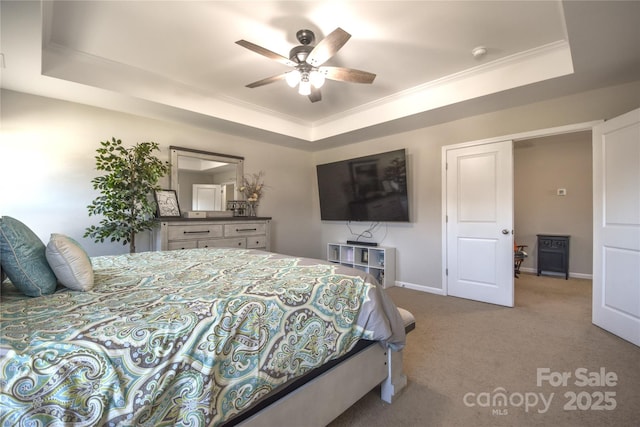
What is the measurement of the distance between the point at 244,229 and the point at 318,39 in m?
2.43

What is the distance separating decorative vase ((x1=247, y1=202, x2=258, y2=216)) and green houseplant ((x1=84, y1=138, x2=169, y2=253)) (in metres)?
1.45

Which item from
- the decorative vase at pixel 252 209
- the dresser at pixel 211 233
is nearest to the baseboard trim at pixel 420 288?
the dresser at pixel 211 233

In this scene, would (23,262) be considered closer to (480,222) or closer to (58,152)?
(58,152)

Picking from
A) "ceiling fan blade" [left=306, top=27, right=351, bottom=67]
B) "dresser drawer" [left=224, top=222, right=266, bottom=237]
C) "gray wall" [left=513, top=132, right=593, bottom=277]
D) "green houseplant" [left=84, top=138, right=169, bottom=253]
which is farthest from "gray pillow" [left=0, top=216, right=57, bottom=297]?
"gray wall" [left=513, top=132, right=593, bottom=277]

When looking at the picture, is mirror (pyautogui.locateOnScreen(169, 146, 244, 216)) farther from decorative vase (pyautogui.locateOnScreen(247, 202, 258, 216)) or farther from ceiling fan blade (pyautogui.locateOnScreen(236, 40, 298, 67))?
ceiling fan blade (pyautogui.locateOnScreen(236, 40, 298, 67))

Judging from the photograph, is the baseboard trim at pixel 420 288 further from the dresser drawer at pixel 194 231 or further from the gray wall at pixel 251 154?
the dresser drawer at pixel 194 231

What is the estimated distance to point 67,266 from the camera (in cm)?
117

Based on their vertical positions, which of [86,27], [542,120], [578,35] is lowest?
[542,120]

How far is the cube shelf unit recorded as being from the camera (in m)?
4.09

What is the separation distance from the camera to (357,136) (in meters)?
4.34

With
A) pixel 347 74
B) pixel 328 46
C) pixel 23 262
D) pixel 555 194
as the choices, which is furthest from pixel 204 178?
pixel 555 194

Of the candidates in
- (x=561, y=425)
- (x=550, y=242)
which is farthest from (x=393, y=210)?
(x=550, y=242)

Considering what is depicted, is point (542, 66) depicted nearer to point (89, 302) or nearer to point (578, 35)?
point (578, 35)

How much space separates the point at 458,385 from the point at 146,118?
4110mm
